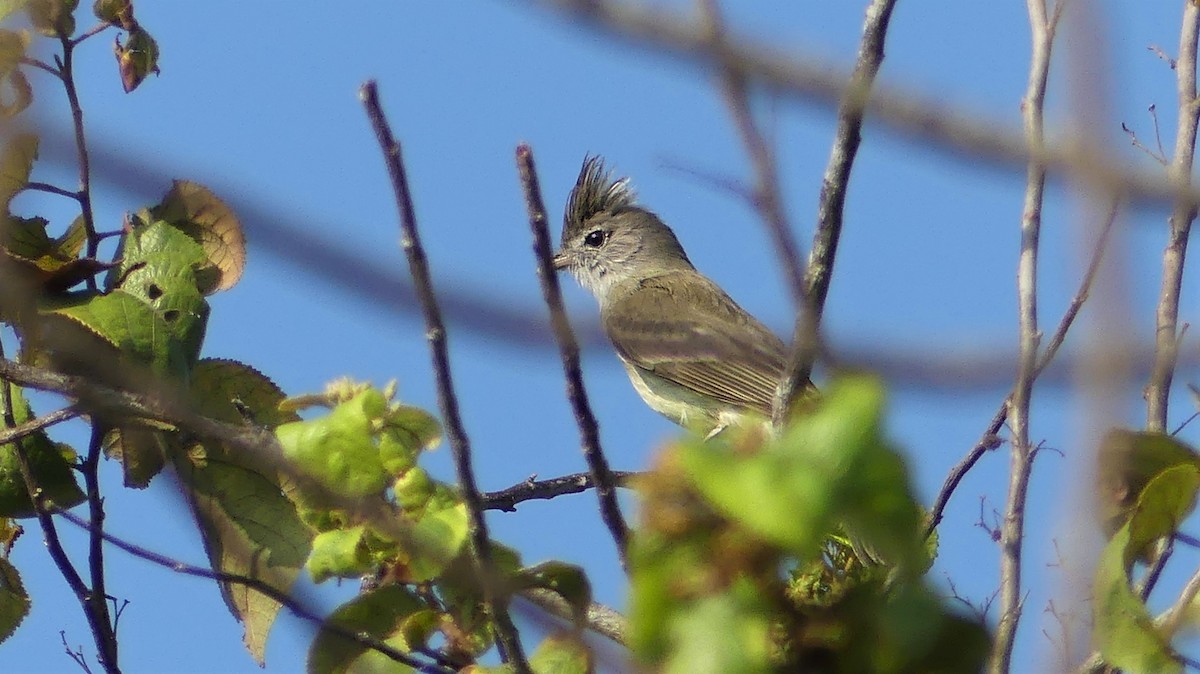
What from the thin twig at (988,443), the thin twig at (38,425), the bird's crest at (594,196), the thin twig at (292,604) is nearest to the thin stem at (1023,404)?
the thin twig at (988,443)

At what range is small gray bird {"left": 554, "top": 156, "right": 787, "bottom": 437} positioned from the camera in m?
6.98

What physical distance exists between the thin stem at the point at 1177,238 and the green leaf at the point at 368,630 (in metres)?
1.97

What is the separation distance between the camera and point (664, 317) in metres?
7.91

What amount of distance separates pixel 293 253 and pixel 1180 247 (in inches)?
130

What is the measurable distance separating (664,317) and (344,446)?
551cm

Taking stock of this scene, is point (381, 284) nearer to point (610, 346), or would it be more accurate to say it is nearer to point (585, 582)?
point (610, 346)

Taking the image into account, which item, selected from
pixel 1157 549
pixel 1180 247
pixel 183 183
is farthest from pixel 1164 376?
pixel 183 183

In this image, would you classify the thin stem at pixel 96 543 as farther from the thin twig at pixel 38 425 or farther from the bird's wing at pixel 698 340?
the bird's wing at pixel 698 340

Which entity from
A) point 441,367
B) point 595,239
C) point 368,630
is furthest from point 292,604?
point 595,239

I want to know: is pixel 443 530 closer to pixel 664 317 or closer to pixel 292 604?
pixel 292 604

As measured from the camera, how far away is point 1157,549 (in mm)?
2953

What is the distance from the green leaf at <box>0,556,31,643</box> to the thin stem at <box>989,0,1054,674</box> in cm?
225

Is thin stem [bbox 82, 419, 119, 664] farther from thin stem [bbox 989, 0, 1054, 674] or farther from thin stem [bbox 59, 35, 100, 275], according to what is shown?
thin stem [bbox 989, 0, 1054, 674]

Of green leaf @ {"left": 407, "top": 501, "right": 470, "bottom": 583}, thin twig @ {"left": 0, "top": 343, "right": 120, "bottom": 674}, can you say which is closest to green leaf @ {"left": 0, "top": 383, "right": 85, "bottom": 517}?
thin twig @ {"left": 0, "top": 343, "right": 120, "bottom": 674}
